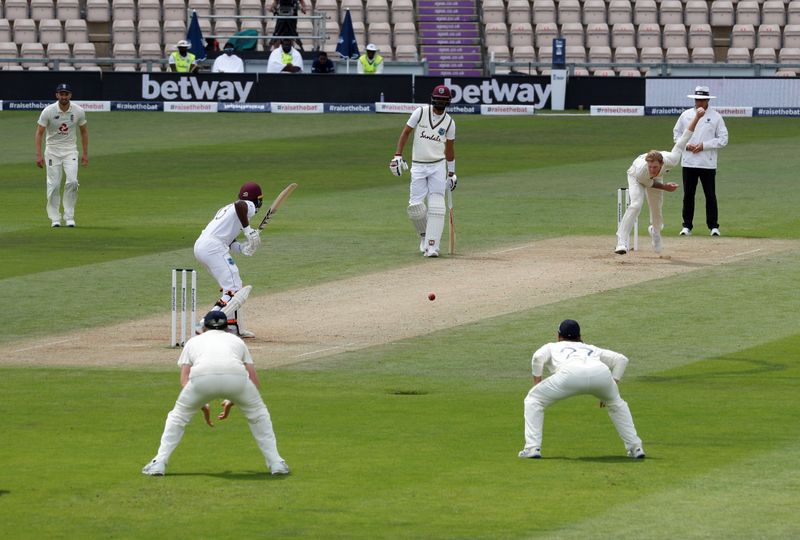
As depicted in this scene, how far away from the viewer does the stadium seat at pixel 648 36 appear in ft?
168

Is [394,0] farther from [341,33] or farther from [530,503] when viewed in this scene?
[530,503]

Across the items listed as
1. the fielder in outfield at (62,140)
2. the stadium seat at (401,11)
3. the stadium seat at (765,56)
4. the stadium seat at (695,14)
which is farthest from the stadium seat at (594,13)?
the fielder in outfield at (62,140)

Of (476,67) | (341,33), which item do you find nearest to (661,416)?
(341,33)

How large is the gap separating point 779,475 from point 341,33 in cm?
3642

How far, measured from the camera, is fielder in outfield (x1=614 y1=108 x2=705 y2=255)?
22.7 metres

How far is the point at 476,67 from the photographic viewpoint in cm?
5088

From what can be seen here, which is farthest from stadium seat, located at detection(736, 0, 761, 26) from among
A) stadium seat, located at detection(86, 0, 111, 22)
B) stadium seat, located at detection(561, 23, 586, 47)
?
stadium seat, located at detection(86, 0, 111, 22)

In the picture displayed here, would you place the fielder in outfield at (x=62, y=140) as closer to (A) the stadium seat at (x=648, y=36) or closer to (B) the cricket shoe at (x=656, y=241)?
(B) the cricket shoe at (x=656, y=241)

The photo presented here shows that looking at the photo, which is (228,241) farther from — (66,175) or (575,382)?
(66,175)

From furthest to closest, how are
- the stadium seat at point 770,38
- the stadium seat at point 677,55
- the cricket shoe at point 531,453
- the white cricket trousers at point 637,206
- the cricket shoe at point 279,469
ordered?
the stadium seat at point 770,38 < the stadium seat at point 677,55 < the white cricket trousers at point 637,206 < the cricket shoe at point 531,453 < the cricket shoe at point 279,469

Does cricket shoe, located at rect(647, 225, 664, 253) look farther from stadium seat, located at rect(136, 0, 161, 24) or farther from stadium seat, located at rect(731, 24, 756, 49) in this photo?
stadium seat, located at rect(136, 0, 161, 24)

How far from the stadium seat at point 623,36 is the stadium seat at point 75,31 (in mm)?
15961

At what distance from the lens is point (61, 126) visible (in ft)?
85.2

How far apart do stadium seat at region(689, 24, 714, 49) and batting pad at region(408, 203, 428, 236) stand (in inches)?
1163
